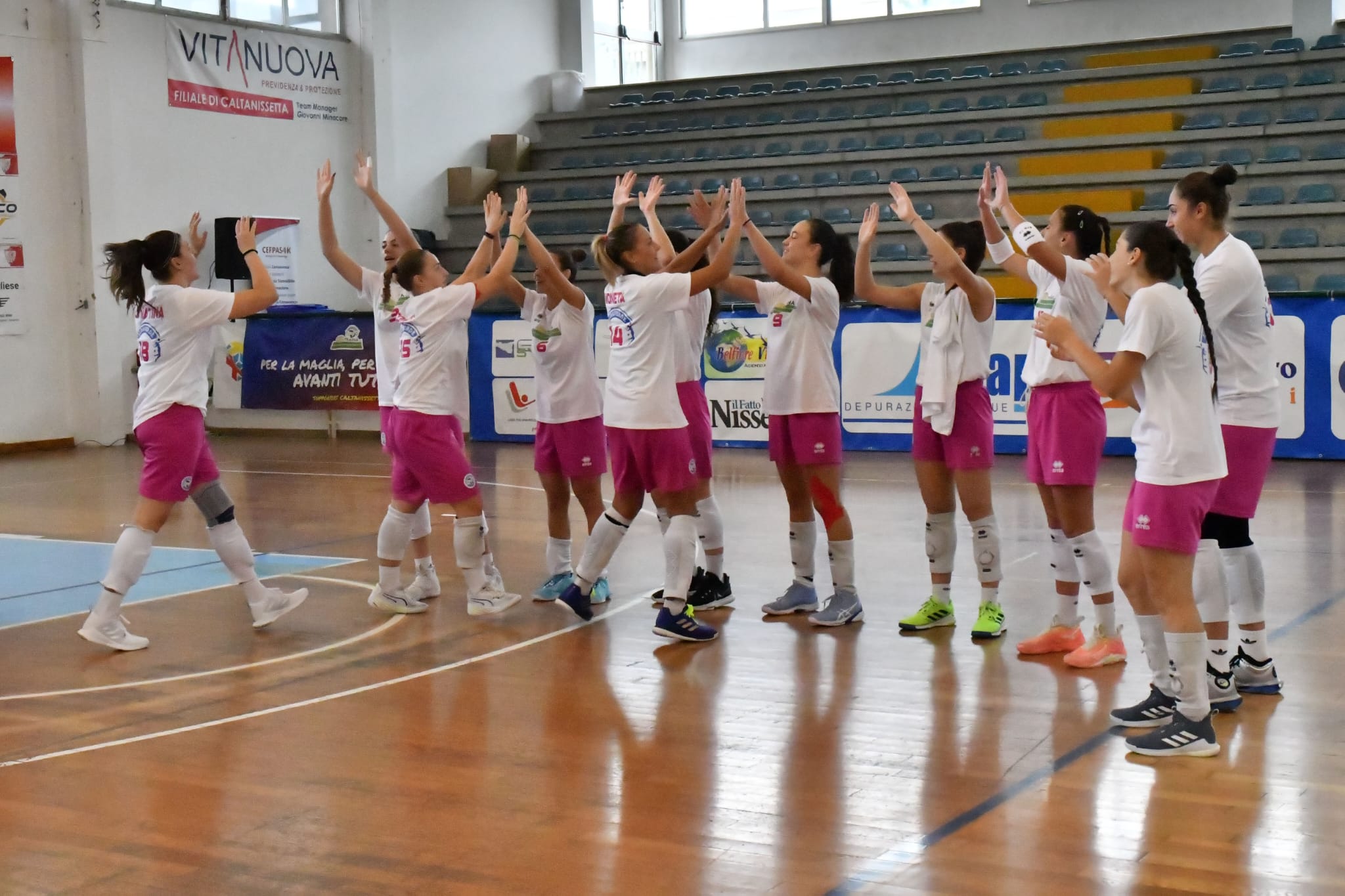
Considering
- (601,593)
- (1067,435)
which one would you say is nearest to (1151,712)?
(1067,435)

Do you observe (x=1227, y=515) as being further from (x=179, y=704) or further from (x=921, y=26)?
(x=921, y=26)

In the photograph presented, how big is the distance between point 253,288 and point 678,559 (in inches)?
89.2

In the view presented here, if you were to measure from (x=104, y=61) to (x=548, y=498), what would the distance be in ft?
40.3

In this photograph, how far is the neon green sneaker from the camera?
601cm

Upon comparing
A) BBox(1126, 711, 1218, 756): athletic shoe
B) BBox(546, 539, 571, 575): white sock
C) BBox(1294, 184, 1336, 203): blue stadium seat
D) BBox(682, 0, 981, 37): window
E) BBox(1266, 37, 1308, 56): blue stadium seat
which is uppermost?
BBox(682, 0, 981, 37): window

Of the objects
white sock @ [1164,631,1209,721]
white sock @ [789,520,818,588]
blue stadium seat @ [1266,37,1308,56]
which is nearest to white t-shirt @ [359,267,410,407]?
white sock @ [789,520,818,588]

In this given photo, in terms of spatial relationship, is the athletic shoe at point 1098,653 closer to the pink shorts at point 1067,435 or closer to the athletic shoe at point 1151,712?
the pink shorts at point 1067,435

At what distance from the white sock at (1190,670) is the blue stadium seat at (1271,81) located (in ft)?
47.7

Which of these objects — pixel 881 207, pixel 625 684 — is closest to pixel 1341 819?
pixel 625 684

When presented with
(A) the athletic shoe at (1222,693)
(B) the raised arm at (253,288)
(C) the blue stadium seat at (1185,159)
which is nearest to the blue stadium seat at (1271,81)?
(C) the blue stadium seat at (1185,159)

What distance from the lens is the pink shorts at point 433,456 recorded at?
21.3 ft

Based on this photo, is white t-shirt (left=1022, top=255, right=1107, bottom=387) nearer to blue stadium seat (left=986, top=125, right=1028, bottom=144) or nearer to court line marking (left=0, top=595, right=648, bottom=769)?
court line marking (left=0, top=595, right=648, bottom=769)

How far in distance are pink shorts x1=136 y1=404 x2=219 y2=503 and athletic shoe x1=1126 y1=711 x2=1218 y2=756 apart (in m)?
4.14

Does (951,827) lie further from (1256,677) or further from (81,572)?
(81,572)
